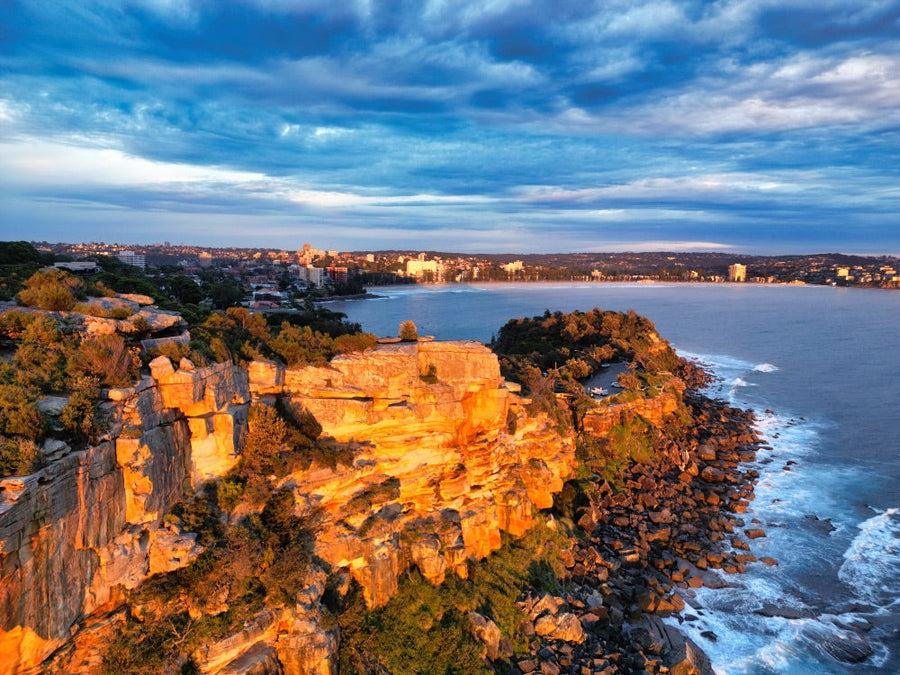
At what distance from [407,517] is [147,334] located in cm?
762

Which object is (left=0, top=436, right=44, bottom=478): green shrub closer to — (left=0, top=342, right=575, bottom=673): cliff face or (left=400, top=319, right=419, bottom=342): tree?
(left=0, top=342, right=575, bottom=673): cliff face

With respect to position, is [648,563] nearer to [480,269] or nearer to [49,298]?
[49,298]

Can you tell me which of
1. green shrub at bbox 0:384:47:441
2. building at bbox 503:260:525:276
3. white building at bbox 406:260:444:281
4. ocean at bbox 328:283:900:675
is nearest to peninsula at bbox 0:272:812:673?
green shrub at bbox 0:384:47:441

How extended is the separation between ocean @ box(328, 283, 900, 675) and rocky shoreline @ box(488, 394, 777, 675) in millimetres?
688

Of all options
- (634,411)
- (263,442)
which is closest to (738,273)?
(634,411)

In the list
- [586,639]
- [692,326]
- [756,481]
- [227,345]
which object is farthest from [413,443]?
[692,326]

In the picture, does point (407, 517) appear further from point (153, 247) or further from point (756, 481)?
point (153, 247)

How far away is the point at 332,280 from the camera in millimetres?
82812

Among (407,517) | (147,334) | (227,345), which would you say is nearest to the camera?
(147,334)

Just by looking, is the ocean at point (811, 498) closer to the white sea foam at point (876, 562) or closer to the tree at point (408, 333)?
the white sea foam at point (876, 562)

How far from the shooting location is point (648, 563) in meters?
16.6

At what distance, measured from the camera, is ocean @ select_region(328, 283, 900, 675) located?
45.8 ft

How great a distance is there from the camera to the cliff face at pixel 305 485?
23.0 ft

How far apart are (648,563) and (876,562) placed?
311 inches
